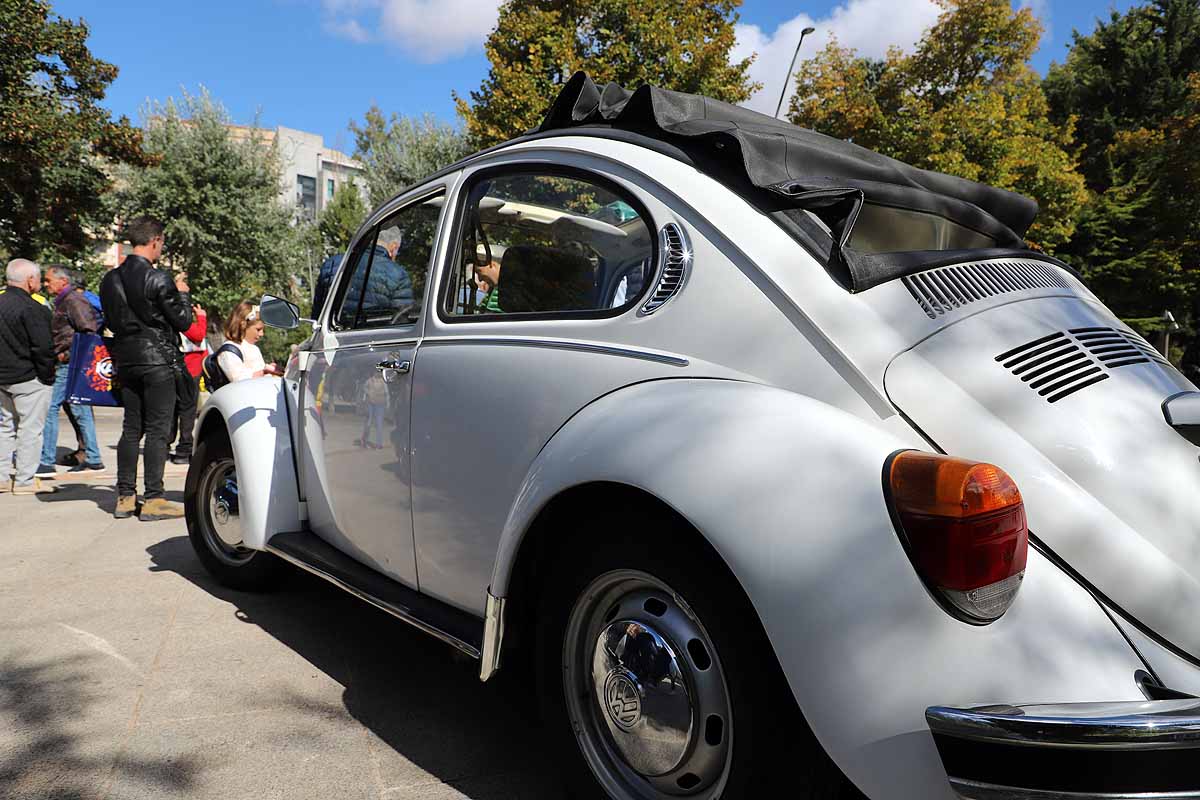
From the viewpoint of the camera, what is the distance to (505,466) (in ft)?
7.78

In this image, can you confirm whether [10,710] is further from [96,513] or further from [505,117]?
[505,117]

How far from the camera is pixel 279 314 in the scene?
382cm

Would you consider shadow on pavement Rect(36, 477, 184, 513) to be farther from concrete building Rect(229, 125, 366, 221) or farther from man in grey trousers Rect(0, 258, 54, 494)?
concrete building Rect(229, 125, 366, 221)

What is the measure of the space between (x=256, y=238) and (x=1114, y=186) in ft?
85.3

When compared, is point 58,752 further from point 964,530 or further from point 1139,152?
point 1139,152

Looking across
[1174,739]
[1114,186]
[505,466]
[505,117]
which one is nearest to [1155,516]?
[1174,739]

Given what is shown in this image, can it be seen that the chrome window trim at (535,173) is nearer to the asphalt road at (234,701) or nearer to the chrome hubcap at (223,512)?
the asphalt road at (234,701)

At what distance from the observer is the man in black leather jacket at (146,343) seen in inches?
219

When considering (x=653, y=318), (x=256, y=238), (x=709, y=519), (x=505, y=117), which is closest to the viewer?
(x=709, y=519)

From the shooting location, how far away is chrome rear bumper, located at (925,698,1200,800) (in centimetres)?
133

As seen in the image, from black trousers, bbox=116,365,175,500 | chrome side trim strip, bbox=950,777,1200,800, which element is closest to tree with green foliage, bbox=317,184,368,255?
black trousers, bbox=116,365,175,500

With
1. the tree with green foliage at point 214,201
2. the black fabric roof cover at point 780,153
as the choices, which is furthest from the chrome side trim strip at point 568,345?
the tree with green foliage at point 214,201

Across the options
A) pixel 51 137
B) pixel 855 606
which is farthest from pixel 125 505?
pixel 51 137

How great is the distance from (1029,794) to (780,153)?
5.57ft
